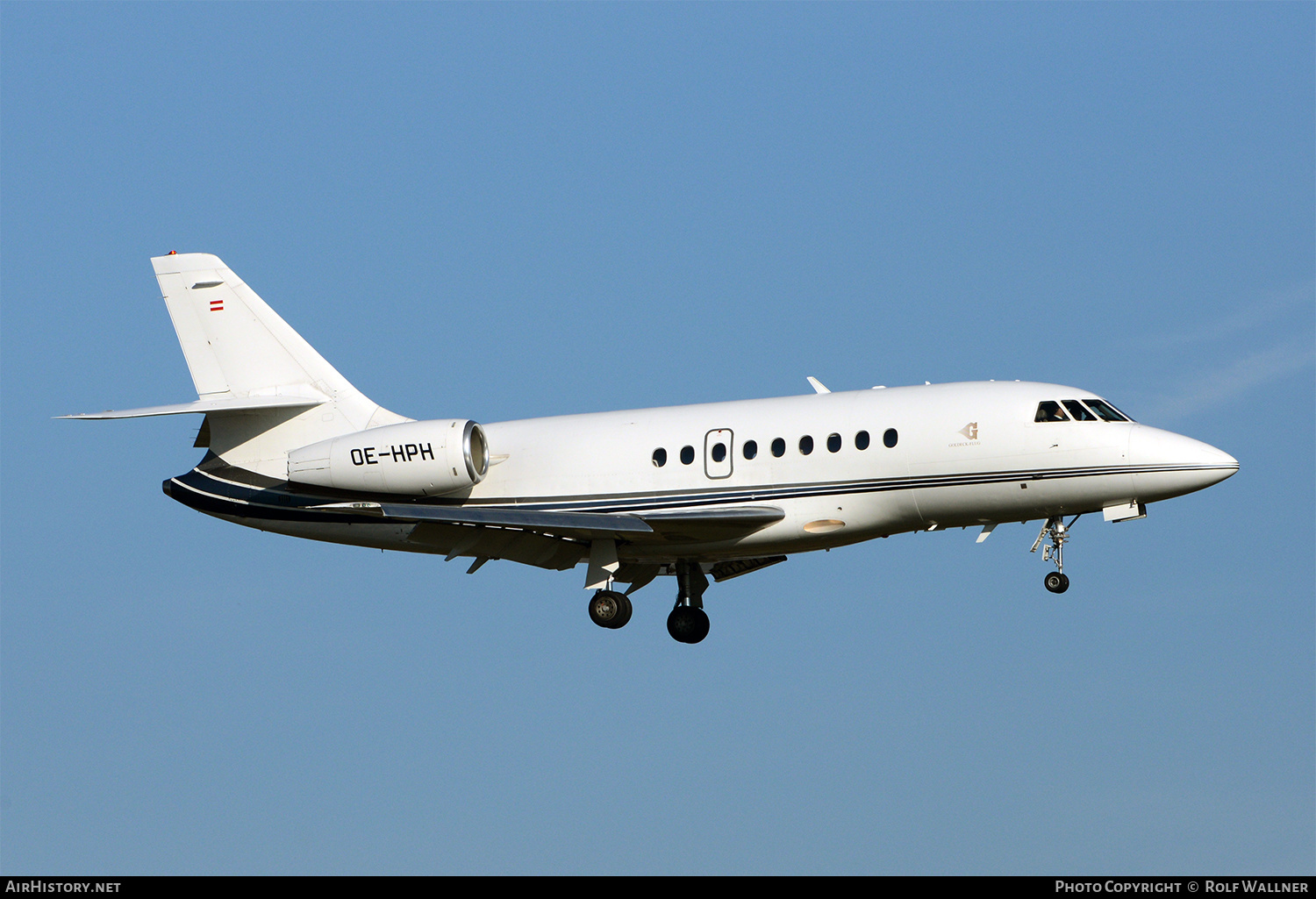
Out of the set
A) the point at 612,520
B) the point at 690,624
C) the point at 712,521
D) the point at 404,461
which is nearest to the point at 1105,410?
the point at 712,521

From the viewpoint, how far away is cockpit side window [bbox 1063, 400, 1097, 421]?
83.9ft

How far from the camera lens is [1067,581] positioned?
25.6 meters

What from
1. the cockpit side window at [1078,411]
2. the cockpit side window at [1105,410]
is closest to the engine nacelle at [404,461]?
the cockpit side window at [1078,411]

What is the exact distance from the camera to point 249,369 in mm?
29953

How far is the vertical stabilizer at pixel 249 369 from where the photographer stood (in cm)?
2948

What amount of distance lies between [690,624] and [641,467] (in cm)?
415

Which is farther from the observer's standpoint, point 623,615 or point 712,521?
point 623,615

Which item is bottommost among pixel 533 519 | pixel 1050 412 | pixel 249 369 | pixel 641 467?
pixel 533 519

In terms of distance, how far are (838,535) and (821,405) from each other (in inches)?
84.9

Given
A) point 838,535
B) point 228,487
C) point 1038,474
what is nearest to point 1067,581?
point 1038,474

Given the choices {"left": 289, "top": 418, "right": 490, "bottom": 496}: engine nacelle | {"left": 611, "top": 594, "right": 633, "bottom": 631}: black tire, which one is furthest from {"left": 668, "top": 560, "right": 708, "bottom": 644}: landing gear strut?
{"left": 289, "top": 418, "right": 490, "bottom": 496}: engine nacelle

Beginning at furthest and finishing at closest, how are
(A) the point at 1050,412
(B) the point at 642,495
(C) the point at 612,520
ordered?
(B) the point at 642,495 < (C) the point at 612,520 < (A) the point at 1050,412

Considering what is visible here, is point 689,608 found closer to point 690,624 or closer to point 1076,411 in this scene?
point 690,624

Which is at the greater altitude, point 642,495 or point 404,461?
point 404,461
